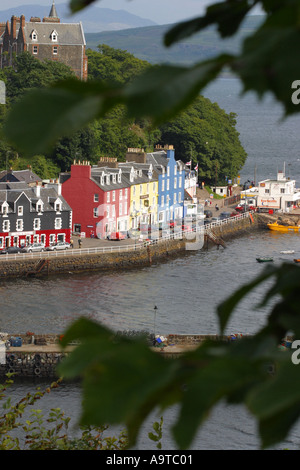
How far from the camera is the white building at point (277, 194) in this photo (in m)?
73.1

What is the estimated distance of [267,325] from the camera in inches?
55.4

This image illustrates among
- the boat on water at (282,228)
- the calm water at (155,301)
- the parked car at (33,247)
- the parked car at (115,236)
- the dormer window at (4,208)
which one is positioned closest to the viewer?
the calm water at (155,301)

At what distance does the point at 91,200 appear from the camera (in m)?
51.7

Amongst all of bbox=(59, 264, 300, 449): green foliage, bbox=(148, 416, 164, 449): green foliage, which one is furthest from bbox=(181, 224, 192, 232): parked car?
bbox=(59, 264, 300, 449): green foliage

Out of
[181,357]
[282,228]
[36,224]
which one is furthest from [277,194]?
[181,357]

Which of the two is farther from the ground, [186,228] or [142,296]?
[186,228]

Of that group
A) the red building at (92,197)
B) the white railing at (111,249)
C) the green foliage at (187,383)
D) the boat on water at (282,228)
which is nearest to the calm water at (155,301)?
the white railing at (111,249)

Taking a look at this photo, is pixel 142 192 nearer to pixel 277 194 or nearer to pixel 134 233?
pixel 134 233

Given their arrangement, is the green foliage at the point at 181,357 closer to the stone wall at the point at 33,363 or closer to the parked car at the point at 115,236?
the stone wall at the point at 33,363

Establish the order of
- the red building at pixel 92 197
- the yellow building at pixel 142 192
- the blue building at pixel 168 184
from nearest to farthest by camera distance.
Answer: the red building at pixel 92 197 < the yellow building at pixel 142 192 < the blue building at pixel 168 184

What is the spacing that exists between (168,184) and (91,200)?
412 inches
